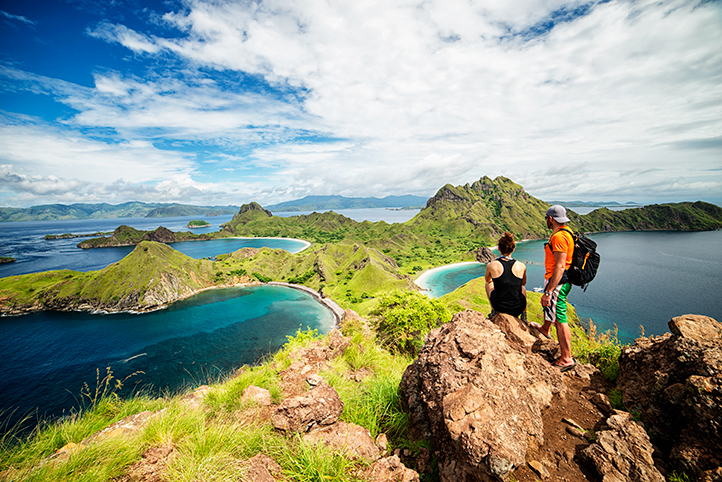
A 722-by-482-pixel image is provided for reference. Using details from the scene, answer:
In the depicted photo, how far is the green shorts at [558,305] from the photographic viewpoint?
6.26m

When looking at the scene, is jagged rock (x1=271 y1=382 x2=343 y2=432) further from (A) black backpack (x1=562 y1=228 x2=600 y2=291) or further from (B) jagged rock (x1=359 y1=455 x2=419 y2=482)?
(A) black backpack (x1=562 y1=228 x2=600 y2=291)

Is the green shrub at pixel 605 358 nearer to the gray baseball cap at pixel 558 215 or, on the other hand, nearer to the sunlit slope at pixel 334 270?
the gray baseball cap at pixel 558 215

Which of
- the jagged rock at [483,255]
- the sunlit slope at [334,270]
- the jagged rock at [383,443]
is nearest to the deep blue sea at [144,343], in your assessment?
the sunlit slope at [334,270]

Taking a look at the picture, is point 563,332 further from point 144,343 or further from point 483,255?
point 483,255

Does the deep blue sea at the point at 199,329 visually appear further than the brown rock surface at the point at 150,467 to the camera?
Yes

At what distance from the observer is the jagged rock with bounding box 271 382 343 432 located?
503 cm

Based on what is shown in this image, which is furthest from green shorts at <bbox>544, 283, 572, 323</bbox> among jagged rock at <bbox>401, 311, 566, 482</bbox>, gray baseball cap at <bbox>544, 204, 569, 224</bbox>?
gray baseball cap at <bbox>544, 204, 569, 224</bbox>

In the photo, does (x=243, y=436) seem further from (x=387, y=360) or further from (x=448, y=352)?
(x=387, y=360)

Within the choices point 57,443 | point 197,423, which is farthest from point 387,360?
point 57,443

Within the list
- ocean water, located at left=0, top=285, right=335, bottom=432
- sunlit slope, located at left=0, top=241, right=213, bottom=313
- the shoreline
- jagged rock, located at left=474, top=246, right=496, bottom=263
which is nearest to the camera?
ocean water, located at left=0, top=285, right=335, bottom=432

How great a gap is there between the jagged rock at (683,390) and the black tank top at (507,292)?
2.17m

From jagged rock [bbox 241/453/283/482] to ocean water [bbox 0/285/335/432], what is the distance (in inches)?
1575

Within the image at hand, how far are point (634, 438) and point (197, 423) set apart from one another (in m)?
7.47

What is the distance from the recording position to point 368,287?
8038cm
